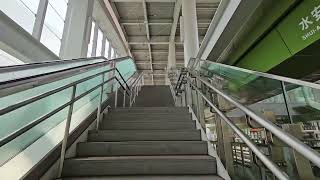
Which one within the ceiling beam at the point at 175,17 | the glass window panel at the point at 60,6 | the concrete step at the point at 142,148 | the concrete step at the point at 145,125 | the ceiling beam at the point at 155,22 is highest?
the ceiling beam at the point at 155,22

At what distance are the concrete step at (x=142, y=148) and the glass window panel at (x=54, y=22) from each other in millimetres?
4800

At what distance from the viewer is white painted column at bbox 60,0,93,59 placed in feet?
21.2

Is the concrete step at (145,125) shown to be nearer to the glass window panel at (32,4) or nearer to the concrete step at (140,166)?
the concrete step at (140,166)

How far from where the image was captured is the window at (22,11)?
4.44 m

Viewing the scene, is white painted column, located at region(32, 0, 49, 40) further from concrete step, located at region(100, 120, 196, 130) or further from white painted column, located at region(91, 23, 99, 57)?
concrete step, located at region(100, 120, 196, 130)

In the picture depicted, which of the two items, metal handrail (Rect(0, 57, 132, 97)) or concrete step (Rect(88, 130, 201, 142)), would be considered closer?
metal handrail (Rect(0, 57, 132, 97))

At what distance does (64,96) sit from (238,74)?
71.4 inches

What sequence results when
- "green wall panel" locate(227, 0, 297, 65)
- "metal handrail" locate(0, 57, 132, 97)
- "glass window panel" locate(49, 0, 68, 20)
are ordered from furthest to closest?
"glass window panel" locate(49, 0, 68, 20)
"green wall panel" locate(227, 0, 297, 65)
"metal handrail" locate(0, 57, 132, 97)

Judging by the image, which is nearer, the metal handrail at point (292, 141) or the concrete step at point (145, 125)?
the metal handrail at point (292, 141)

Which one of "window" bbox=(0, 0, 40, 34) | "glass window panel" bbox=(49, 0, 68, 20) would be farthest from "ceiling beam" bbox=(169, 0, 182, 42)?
"window" bbox=(0, 0, 40, 34)

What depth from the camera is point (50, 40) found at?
619 cm

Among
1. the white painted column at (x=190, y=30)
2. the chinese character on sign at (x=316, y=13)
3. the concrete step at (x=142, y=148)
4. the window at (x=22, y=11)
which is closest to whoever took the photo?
the concrete step at (x=142, y=148)

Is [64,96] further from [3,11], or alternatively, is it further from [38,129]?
[3,11]

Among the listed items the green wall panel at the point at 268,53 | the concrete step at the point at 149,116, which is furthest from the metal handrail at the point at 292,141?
the green wall panel at the point at 268,53
